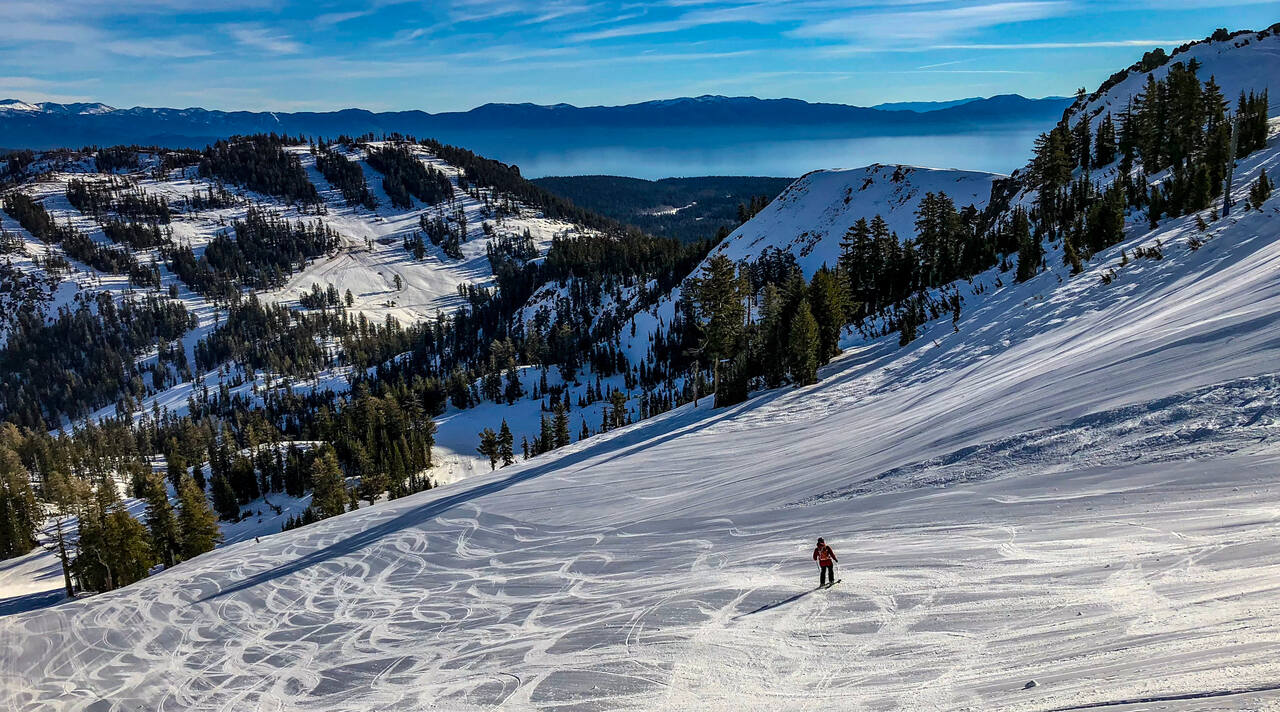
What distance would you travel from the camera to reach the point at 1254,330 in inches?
731

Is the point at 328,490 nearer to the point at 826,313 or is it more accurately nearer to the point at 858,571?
the point at 826,313

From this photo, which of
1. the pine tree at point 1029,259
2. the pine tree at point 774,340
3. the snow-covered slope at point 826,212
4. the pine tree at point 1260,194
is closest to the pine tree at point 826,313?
the pine tree at point 774,340

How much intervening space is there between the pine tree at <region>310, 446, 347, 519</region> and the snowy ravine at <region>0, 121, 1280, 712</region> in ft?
156

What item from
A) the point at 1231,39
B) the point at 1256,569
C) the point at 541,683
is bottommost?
the point at 541,683

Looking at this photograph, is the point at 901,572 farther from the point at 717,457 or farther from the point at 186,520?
the point at 186,520

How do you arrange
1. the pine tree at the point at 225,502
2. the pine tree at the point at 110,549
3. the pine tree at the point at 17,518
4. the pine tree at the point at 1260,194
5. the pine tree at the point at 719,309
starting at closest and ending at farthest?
the pine tree at the point at 1260,194, the pine tree at the point at 719,309, the pine tree at the point at 110,549, the pine tree at the point at 17,518, the pine tree at the point at 225,502

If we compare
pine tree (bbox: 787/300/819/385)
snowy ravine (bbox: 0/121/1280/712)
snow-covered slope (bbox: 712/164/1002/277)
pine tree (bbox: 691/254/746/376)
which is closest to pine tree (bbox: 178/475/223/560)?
snowy ravine (bbox: 0/121/1280/712)

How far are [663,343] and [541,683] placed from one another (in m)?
143

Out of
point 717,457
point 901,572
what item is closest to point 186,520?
point 717,457

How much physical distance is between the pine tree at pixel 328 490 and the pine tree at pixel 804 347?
6206 centimetres

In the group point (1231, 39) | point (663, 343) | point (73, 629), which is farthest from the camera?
point (663, 343)

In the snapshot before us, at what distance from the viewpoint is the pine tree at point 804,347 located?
46.1m

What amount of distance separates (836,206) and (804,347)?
133 m

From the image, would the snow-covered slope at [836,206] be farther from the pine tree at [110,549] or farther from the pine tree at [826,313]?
the pine tree at [110,549]
